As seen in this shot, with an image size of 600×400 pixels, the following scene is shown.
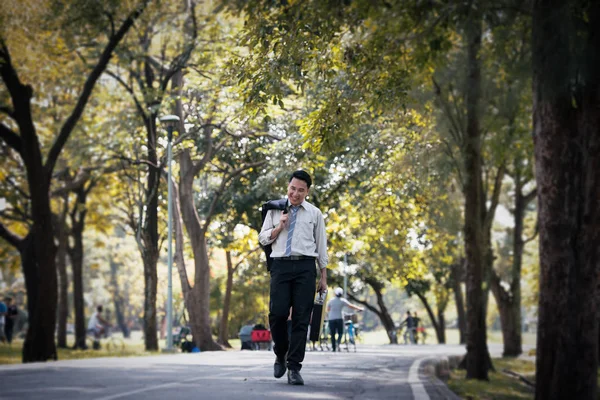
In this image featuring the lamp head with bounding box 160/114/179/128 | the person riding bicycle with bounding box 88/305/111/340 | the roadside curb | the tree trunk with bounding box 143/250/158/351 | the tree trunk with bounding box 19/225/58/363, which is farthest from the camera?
the person riding bicycle with bounding box 88/305/111/340

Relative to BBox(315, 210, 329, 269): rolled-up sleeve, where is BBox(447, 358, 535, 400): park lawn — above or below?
below

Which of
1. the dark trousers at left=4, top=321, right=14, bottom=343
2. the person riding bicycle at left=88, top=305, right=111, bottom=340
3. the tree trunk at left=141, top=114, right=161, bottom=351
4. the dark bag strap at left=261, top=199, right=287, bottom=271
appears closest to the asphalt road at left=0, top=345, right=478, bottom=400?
the dark bag strap at left=261, top=199, right=287, bottom=271

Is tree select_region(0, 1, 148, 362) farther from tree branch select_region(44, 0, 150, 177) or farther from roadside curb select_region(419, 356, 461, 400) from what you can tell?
roadside curb select_region(419, 356, 461, 400)

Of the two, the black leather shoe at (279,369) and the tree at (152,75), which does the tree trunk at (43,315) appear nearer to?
the tree at (152,75)

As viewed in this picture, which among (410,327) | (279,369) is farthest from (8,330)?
(279,369)

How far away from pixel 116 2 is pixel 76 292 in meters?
21.2

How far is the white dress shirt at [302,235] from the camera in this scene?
29.2 ft

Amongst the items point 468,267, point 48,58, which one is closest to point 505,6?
point 468,267

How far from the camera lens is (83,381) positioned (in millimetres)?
10164

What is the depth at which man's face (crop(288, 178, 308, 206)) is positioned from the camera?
348 inches

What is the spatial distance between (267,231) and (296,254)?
0.34m

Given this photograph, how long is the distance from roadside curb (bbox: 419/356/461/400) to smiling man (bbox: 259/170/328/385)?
6.21ft

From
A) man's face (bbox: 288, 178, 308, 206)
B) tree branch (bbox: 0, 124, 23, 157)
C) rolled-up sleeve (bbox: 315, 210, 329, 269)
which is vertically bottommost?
rolled-up sleeve (bbox: 315, 210, 329, 269)

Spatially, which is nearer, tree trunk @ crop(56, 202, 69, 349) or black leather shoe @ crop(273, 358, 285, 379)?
black leather shoe @ crop(273, 358, 285, 379)
